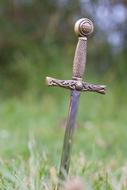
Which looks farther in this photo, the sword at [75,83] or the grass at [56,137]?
the grass at [56,137]

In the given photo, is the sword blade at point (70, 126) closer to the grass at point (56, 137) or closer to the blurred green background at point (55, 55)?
the grass at point (56, 137)

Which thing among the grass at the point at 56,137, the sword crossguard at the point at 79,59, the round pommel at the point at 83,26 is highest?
the round pommel at the point at 83,26

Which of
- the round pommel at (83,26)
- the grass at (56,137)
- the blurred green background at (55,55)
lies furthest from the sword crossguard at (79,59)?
the blurred green background at (55,55)

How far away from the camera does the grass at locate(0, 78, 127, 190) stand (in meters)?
2.02

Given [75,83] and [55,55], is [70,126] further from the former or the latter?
[55,55]

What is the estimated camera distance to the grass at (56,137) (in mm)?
2023

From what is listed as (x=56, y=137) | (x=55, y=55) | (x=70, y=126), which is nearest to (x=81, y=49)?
(x=70, y=126)

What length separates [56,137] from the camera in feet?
14.8

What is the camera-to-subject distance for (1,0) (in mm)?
6785

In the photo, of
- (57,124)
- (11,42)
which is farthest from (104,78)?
(57,124)

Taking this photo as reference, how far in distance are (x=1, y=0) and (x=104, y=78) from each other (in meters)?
1.54

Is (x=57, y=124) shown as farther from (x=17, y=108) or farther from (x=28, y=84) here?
(x=28, y=84)

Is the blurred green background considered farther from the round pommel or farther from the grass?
the round pommel

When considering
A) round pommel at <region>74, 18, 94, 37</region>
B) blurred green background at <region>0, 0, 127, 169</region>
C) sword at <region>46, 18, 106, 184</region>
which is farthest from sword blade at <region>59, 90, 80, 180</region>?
blurred green background at <region>0, 0, 127, 169</region>
